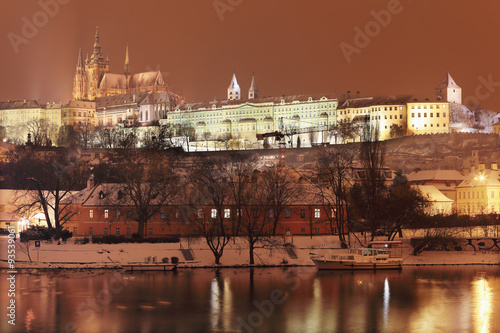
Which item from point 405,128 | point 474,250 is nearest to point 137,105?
point 405,128

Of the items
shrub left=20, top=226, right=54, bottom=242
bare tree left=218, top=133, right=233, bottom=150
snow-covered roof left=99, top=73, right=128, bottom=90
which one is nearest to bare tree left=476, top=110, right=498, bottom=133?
bare tree left=218, top=133, right=233, bottom=150

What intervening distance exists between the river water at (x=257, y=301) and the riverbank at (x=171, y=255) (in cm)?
150

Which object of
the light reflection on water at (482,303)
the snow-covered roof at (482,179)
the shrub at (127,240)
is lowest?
the light reflection on water at (482,303)

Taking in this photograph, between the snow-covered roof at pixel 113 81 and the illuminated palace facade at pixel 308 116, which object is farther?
the snow-covered roof at pixel 113 81

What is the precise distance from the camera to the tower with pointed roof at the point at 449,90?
141 meters

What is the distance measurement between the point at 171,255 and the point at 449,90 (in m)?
108

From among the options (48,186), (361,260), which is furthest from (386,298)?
(48,186)

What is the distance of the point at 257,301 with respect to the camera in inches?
1260

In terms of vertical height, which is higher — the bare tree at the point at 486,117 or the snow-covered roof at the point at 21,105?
the snow-covered roof at the point at 21,105

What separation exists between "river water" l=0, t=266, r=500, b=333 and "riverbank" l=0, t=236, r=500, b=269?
4.91ft

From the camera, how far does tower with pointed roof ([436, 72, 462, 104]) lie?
463ft

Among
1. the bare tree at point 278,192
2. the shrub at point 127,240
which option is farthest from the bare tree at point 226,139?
the shrub at point 127,240

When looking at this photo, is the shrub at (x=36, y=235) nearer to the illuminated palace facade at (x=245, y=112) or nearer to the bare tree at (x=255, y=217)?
the bare tree at (x=255, y=217)

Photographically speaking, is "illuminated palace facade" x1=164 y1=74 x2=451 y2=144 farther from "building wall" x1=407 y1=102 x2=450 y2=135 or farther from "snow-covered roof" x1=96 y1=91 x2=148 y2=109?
"snow-covered roof" x1=96 y1=91 x2=148 y2=109
